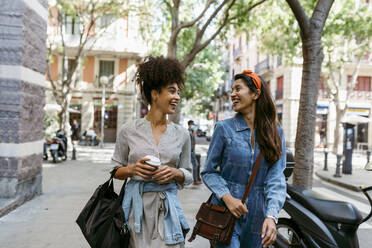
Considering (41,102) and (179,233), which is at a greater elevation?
(41,102)

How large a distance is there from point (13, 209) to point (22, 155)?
0.86 metres

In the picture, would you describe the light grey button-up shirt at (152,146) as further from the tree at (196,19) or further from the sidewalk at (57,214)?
the tree at (196,19)

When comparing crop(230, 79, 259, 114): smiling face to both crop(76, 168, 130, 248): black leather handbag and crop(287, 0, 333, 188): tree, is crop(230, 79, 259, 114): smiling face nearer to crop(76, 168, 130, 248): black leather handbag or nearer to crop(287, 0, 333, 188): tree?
crop(76, 168, 130, 248): black leather handbag

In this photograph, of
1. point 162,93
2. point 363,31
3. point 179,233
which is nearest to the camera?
point 179,233

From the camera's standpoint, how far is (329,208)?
10.2ft

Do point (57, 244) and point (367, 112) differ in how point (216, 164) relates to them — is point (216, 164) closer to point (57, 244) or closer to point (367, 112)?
point (57, 244)

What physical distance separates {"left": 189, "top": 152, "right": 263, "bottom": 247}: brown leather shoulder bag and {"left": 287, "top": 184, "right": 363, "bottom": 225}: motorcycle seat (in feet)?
4.12

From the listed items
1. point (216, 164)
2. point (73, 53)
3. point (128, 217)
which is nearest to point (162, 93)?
point (216, 164)

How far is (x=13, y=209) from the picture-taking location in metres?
5.73

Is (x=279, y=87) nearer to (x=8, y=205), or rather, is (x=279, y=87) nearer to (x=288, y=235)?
(x=8, y=205)

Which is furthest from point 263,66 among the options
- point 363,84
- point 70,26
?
point 70,26

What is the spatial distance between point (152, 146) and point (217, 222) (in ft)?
2.00

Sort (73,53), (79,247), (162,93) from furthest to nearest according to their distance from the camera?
(73,53) < (79,247) < (162,93)

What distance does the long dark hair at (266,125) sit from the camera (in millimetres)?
2260
